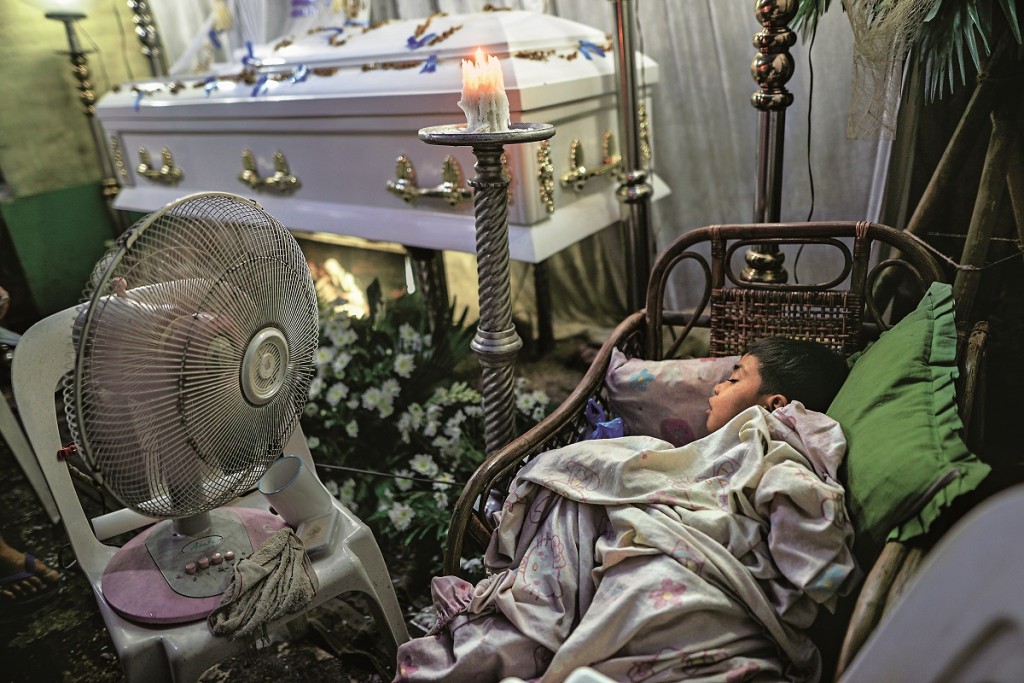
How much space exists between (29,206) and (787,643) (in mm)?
3513

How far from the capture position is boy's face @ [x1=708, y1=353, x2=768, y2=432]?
4.07 feet

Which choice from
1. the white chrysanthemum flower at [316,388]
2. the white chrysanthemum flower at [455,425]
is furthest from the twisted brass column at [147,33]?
the white chrysanthemum flower at [455,425]

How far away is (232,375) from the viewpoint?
1079mm

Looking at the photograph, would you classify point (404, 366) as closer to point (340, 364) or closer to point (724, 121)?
point (340, 364)

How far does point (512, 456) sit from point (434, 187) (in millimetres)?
1004

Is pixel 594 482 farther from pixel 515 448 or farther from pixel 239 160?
pixel 239 160

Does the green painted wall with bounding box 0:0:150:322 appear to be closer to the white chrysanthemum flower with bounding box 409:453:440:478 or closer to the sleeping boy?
the white chrysanthemum flower with bounding box 409:453:440:478

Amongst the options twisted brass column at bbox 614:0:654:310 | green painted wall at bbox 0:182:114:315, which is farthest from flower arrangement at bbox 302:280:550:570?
green painted wall at bbox 0:182:114:315

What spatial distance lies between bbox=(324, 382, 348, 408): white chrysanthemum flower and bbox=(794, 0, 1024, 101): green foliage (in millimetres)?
1501

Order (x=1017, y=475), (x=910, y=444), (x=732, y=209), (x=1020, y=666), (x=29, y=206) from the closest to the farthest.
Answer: (x=1020, y=666) < (x=910, y=444) < (x=1017, y=475) < (x=732, y=209) < (x=29, y=206)

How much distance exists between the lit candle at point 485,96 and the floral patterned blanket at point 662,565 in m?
0.54

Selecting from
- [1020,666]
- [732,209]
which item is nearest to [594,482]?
[1020,666]

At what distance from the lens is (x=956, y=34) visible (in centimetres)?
127

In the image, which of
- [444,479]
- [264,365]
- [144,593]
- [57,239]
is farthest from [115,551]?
[57,239]
